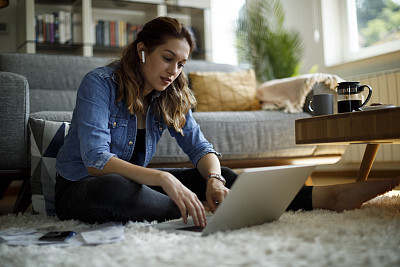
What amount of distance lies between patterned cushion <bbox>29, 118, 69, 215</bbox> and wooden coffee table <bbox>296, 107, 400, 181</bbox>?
894 millimetres

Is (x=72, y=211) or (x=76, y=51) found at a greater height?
(x=76, y=51)

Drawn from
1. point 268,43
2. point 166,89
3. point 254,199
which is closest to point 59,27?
point 268,43

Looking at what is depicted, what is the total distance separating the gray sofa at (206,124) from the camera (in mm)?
1981

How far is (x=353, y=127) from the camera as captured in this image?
4.16ft

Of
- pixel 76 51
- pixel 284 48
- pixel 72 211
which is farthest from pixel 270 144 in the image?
pixel 76 51

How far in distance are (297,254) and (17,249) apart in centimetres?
55

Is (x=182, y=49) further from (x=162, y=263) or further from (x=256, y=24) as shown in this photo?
(x=256, y=24)

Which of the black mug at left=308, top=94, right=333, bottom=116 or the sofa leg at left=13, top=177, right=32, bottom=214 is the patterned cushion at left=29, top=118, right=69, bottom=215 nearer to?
the sofa leg at left=13, top=177, right=32, bottom=214

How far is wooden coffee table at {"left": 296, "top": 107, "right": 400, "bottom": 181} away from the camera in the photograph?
116cm

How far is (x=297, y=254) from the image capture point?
2.48ft

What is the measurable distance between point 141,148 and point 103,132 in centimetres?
25

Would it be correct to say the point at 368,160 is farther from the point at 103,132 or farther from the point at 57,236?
the point at 57,236

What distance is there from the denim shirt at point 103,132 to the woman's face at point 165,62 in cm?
9

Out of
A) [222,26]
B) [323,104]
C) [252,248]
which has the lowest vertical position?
[252,248]
